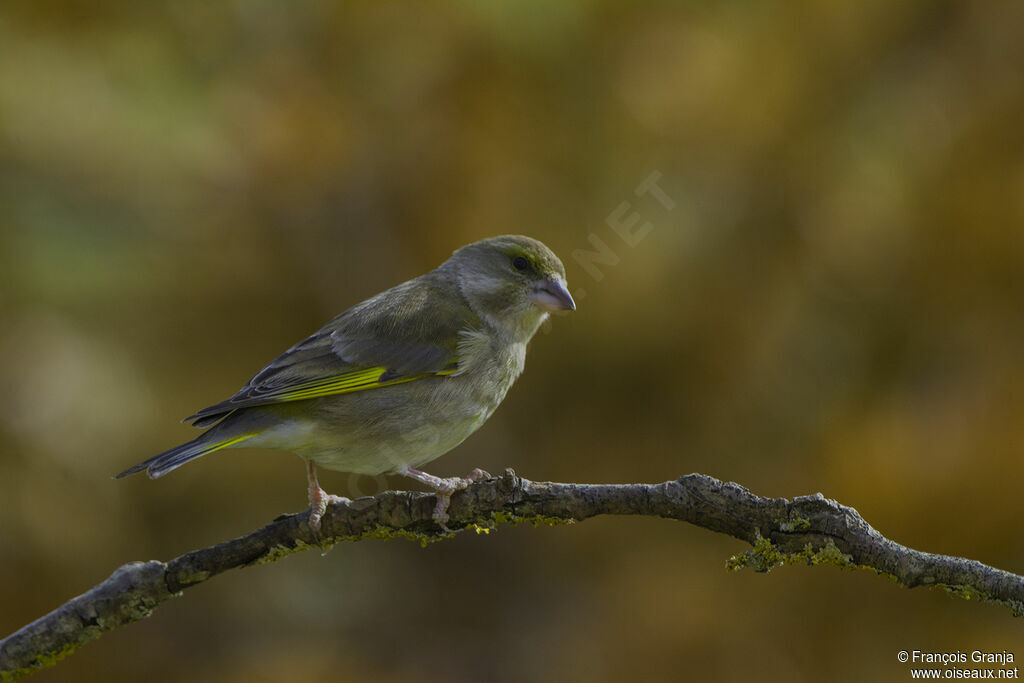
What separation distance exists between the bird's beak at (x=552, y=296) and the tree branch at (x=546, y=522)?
1.27m

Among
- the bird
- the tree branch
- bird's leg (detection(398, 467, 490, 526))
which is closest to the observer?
the tree branch

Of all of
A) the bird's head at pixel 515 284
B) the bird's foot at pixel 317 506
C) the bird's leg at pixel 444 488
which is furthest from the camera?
the bird's head at pixel 515 284

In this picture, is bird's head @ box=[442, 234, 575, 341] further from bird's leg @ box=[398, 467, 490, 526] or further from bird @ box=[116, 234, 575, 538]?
bird's leg @ box=[398, 467, 490, 526]

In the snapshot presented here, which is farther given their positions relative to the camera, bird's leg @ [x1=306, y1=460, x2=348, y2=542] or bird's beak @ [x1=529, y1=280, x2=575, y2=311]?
bird's beak @ [x1=529, y1=280, x2=575, y2=311]

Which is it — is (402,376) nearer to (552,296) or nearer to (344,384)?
(344,384)

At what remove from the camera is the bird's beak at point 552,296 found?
3.86 meters

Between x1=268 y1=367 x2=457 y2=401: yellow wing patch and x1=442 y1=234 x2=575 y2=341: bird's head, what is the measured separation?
45cm

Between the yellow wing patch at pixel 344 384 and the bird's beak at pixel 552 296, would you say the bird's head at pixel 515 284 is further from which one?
the yellow wing patch at pixel 344 384

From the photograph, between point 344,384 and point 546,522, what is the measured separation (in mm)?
1277

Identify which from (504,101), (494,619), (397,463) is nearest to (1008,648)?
(494,619)

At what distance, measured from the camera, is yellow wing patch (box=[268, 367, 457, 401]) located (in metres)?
3.50

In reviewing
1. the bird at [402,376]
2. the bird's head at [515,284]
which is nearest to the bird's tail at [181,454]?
the bird at [402,376]

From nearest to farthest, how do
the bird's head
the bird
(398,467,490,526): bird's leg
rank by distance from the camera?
(398,467,490,526): bird's leg < the bird < the bird's head

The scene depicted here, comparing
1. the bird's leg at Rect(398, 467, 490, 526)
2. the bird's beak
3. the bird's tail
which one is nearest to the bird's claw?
the bird's leg at Rect(398, 467, 490, 526)
